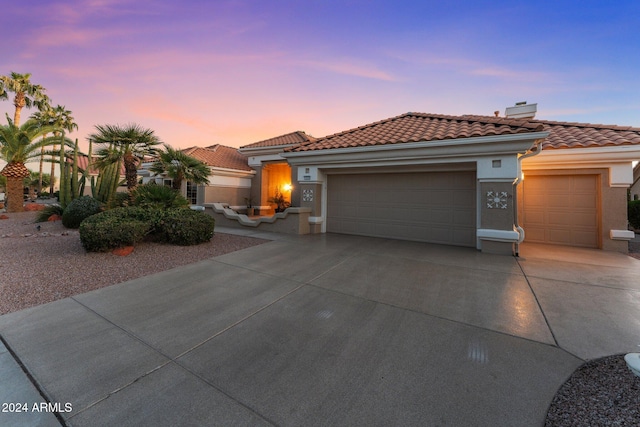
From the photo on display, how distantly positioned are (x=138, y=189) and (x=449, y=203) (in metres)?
11.3

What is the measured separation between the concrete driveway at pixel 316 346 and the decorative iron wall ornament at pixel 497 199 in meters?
2.42

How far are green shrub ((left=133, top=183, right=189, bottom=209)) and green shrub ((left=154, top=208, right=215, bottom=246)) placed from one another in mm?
856

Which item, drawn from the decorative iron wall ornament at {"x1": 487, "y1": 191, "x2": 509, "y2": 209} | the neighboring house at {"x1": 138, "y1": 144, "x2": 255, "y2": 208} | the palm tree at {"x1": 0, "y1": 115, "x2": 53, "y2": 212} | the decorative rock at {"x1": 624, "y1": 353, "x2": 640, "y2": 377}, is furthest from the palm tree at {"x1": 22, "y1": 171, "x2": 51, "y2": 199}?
the decorative rock at {"x1": 624, "y1": 353, "x2": 640, "y2": 377}

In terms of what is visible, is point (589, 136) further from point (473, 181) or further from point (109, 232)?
point (109, 232)

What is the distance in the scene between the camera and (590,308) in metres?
3.72

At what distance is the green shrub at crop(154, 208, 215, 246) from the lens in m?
7.56

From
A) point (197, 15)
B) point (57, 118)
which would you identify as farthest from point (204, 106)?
point (57, 118)

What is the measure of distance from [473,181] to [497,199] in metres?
1.25

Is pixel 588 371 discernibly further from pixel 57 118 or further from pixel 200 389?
pixel 57 118

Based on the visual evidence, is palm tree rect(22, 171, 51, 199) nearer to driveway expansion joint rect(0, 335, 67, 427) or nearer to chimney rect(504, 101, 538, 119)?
driveway expansion joint rect(0, 335, 67, 427)

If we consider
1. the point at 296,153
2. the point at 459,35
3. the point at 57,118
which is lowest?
the point at 296,153

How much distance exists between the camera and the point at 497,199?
23.2ft

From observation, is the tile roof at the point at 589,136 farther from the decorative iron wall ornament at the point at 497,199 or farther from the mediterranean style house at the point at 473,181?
the decorative iron wall ornament at the point at 497,199

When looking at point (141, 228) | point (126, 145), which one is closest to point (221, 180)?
point (126, 145)
